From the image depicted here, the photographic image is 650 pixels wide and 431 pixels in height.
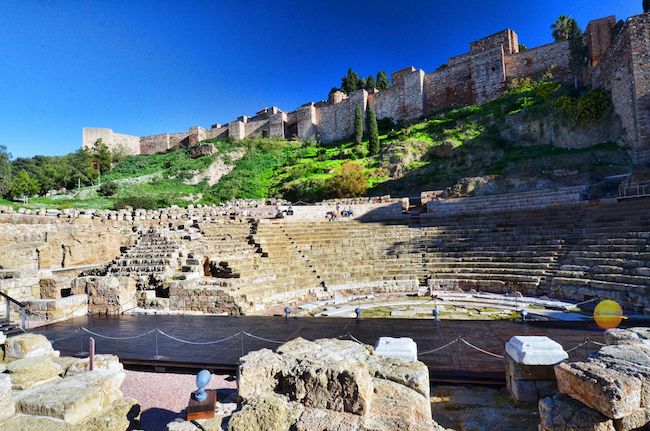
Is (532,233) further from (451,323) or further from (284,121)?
(284,121)

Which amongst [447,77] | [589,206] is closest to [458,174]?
[589,206]

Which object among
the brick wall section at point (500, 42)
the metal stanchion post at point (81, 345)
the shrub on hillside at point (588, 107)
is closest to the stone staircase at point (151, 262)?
the metal stanchion post at point (81, 345)

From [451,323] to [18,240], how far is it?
1537 centimetres

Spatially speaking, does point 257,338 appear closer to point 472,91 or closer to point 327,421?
point 327,421

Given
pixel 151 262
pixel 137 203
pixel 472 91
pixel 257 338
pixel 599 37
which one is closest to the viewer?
pixel 257 338

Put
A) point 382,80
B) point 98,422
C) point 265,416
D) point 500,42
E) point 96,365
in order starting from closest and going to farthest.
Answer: point 265,416, point 98,422, point 96,365, point 500,42, point 382,80

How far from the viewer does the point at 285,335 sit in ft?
22.2

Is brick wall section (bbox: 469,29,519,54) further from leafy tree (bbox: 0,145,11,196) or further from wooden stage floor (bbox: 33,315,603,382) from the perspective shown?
leafy tree (bbox: 0,145,11,196)

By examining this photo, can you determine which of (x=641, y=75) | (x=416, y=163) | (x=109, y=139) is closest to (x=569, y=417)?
(x=641, y=75)

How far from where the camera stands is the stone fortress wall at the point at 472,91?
17219 mm

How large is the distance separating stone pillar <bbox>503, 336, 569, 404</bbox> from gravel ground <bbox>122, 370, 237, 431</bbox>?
320 centimetres

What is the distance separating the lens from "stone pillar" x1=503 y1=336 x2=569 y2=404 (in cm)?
368

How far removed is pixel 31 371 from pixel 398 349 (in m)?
4.06

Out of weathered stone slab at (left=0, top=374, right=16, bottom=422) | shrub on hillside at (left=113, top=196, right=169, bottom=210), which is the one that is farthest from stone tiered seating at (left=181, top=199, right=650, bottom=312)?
shrub on hillside at (left=113, top=196, right=169, bottom=210)
